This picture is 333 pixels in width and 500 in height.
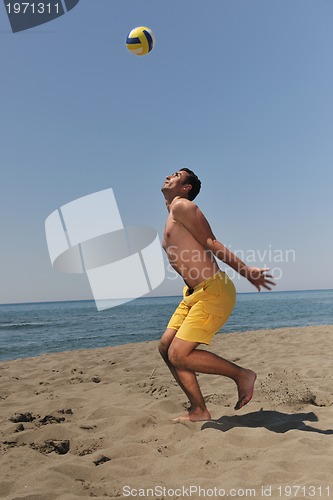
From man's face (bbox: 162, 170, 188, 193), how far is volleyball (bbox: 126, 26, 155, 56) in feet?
9.58

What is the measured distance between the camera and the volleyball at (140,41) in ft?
18.4

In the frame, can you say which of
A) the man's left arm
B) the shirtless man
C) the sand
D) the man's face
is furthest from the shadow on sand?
the man's face

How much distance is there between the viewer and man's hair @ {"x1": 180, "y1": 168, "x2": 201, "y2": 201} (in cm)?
365

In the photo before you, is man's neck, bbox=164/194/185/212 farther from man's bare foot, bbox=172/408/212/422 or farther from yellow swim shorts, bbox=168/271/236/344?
man's bare foot, bbox=172/408/212/422

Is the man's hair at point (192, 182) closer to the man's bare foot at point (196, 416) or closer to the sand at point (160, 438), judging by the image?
the man's bare foot at point (196, 416)

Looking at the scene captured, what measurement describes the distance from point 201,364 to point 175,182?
5.23ft

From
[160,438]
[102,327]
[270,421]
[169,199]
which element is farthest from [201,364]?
[102,327]

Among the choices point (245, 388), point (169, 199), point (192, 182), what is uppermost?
point (192, 182)

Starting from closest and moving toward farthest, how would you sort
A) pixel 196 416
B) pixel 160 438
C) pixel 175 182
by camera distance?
pixel 160 438 → pixel 196 416 → pixel 175 182

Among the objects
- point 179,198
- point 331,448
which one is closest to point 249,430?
point 331,448

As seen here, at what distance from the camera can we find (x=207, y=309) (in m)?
3.19

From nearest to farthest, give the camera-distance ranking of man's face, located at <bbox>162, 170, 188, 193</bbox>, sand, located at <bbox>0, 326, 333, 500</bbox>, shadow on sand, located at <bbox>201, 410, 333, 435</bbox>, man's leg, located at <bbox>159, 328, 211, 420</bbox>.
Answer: sand, located at <bbox>0, 326, 333, 500</bbox>, shadow on sand, located at <bbox>201, 410, 333, 435</bbox>, man's leg, located at <bbox>159, 328, 211, 420</bbox>, man's face, located at <bbox>162, 170, 188, 193</bbox>

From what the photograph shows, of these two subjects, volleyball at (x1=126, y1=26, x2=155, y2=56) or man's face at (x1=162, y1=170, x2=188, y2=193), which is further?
volleyball at (x1=126, y1=26, x2=155, y2=56)

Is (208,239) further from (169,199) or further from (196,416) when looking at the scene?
(196,416)
